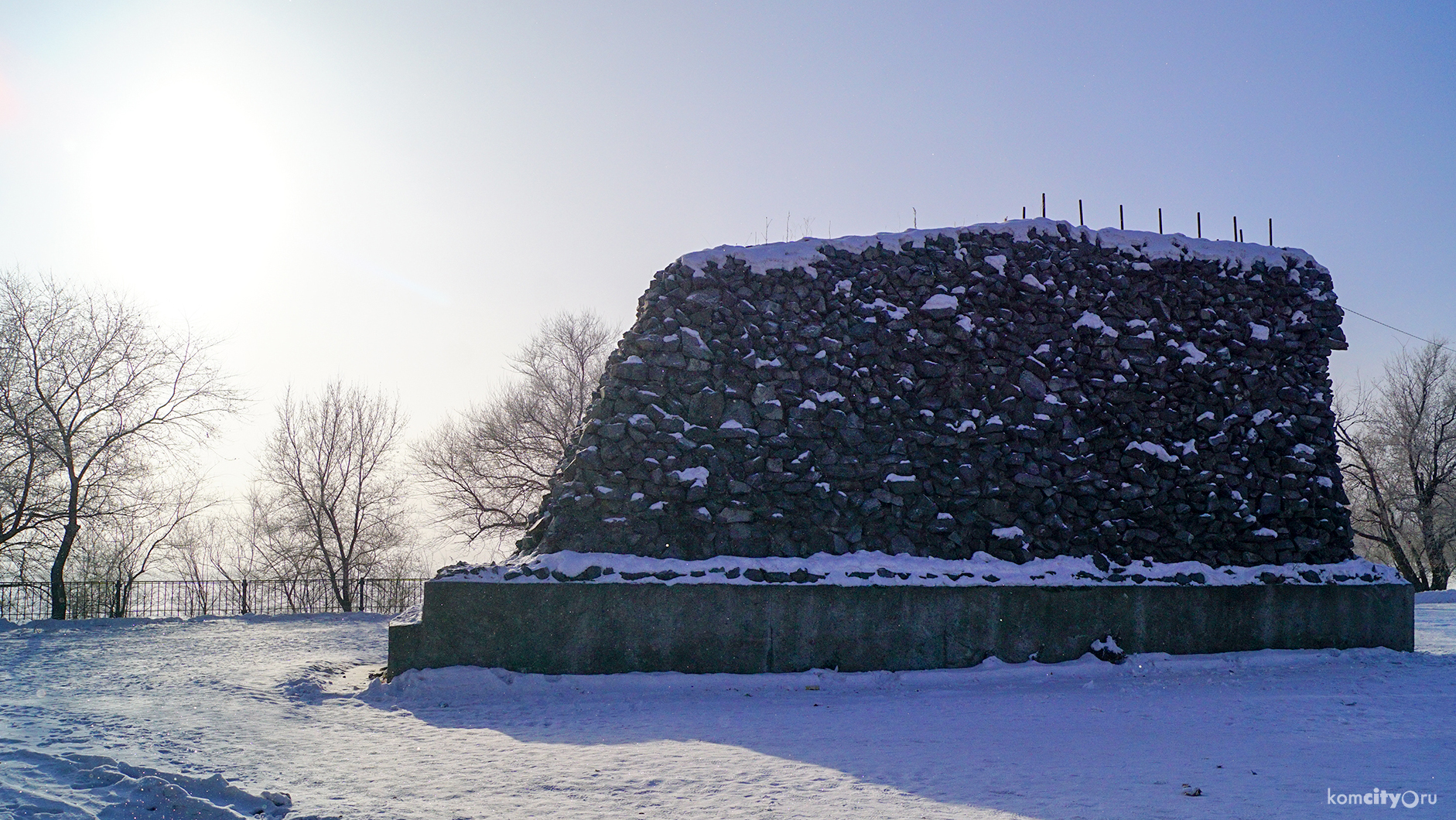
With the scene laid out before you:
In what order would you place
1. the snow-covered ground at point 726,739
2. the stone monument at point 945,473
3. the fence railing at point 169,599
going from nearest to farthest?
the snow-covered ground at point 726,739
the stone monument at point 945,473
the fence railing at point 169,599

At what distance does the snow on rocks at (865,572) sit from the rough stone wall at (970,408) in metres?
0.23

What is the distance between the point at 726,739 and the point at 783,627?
2634 mm

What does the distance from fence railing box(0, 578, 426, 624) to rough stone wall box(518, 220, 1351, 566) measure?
356 inches

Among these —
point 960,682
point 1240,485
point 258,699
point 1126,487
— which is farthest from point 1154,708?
point 258,699

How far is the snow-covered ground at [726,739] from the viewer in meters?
4.62

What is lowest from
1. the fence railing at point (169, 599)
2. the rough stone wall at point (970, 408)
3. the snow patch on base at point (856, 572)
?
the fence railing at point (169, 599)

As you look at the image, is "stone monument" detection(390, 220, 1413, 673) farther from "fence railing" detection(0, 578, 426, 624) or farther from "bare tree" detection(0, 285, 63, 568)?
"bare tree" detection(0, 285, 63, 568)

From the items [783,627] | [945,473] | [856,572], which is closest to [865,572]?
[856,572]

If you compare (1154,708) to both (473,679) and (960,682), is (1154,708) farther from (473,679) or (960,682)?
(473,679)

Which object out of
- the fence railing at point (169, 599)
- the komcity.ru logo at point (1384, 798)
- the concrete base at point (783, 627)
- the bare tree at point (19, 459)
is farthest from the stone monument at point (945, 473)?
the bare tree at point (19, 459)

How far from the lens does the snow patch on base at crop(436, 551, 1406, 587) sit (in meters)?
9.00

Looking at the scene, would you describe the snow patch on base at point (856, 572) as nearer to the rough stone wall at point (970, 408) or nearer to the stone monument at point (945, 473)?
the stone monument at point (945, 473)

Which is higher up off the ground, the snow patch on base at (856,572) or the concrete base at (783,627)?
the snow patch on base at (856,572)

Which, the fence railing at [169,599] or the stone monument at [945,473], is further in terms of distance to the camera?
the fence railing at [169,599]
